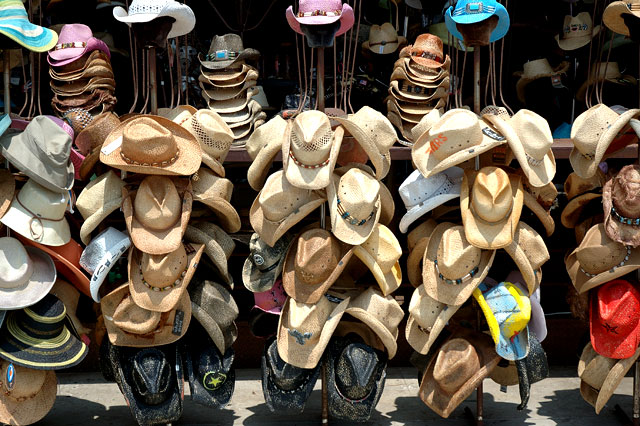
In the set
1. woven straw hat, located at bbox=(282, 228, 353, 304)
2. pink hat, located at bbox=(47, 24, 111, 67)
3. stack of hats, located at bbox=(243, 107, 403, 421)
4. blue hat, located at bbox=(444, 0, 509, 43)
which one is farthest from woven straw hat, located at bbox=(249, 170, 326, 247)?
pink hat, located at bbox=(47, 24, 111, 67)

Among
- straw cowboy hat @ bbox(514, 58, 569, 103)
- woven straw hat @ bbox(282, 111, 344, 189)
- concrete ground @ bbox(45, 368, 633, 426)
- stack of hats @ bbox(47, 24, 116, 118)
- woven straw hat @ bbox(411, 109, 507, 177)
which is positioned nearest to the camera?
woven straw hat @ bbox(282, 111, 344, 189)

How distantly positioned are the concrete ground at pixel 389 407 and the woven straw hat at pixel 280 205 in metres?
1.09

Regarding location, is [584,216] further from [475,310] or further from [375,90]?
[375,90]

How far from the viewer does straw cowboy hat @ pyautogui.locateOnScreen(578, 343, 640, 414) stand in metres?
4.17

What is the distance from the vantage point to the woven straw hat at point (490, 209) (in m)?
3.96

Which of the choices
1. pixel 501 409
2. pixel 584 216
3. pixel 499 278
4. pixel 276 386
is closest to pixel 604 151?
pixel 584 216

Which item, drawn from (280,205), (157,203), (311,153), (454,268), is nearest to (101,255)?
(157,203)

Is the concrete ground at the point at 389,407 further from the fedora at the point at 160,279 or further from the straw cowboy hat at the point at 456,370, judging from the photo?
the fedora at the point at 160,279

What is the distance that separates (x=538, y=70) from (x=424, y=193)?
215 centimetres

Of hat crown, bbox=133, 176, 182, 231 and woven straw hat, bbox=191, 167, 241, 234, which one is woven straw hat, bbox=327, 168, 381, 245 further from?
hat crown, bbox=133, 176, 182, 231

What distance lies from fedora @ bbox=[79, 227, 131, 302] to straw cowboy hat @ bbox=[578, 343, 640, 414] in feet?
7.44

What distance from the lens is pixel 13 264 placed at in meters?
4.02

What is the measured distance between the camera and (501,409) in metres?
4.71

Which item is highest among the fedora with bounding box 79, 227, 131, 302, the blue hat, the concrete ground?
the blue hat
